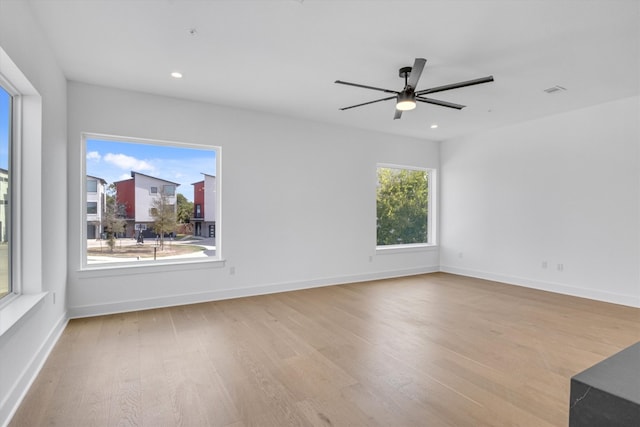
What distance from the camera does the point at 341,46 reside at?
3.07 meters

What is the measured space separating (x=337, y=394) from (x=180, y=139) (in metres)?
3.71

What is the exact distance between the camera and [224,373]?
2574mm

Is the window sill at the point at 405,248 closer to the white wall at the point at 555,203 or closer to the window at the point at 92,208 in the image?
the white wall at the point at 555,203

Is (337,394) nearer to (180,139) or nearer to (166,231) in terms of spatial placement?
(166,231)

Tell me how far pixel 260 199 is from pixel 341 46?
2611 millimetres

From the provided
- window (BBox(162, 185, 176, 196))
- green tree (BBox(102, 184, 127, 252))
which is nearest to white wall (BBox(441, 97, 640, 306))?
window (BBox(162, 185, 176, 196))

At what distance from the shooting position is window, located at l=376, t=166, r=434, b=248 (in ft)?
21.4

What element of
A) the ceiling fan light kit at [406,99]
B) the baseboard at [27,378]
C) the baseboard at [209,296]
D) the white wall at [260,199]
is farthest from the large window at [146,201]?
the ceiling fan light kit at [406,99]

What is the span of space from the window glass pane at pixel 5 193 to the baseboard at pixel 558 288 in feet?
21.5

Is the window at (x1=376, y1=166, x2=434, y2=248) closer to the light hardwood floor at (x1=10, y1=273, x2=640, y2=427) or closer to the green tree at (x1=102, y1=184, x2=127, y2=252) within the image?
Answer: the light hardwood floor at (x1=10, y1=273, x2=640, y2=427)

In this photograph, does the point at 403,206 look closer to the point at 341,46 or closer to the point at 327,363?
the point at 341,46

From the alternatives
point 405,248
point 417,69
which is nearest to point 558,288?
point 405,248

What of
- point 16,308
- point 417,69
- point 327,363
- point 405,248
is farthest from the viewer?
point 405,248

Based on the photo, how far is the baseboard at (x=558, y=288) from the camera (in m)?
4.50
